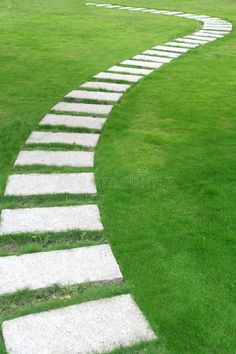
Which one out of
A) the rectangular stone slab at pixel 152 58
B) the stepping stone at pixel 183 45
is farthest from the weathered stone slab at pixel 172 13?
the rectangular stone slab at pixel 152 58

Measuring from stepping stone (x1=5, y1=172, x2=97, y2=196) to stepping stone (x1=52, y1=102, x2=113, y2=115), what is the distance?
1.53 m

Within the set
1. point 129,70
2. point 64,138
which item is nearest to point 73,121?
point 64,138

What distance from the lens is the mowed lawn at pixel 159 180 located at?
7.82ft

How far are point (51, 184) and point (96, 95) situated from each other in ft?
7.55

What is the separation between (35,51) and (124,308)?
649 centimetres

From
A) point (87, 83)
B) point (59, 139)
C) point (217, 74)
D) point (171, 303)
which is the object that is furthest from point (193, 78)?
point (171, 303)

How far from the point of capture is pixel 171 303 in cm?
240

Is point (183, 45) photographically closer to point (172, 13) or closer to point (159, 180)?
point (172, 13)

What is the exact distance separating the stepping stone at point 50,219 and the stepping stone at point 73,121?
1.63 metres

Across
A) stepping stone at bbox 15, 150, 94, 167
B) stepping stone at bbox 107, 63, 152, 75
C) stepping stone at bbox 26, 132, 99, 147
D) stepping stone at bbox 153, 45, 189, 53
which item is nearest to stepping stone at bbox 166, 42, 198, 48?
stepping stone at bbox 153, 45, 189, 53

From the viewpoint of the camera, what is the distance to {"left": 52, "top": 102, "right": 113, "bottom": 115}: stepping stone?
5.17 meters

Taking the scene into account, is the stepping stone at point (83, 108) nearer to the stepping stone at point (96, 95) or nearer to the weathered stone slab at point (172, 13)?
the stepping stone at point (96, 95)

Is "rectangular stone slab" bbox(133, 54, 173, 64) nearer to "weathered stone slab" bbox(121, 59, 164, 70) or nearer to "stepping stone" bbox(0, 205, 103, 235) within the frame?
"weathered stone slab" bbox(121, 59, 164, 70)

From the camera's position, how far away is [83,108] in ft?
17.2
